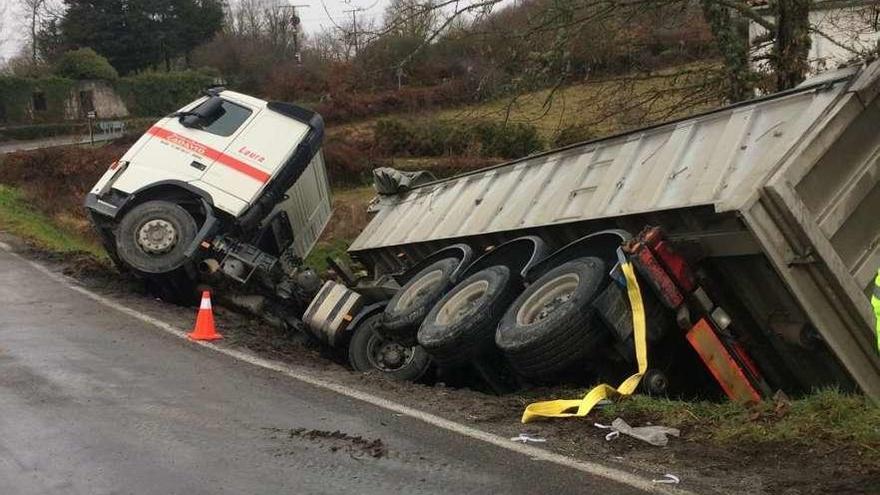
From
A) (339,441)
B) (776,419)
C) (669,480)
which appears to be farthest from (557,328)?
(669,480)

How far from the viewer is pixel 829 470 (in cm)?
424

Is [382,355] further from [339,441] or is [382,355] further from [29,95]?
[29,95]

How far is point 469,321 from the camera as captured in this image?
6660mm

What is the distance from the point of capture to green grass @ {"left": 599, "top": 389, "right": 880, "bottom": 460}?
15.2ft

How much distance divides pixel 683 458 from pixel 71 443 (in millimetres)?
3253

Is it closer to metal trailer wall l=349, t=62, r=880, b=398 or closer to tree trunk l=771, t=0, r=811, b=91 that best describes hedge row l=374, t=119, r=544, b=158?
tree trunk l=771, t=0, r=811, b=91

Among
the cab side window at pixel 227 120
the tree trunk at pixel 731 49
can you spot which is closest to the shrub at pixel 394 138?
the tree trunk at pixel 731 49

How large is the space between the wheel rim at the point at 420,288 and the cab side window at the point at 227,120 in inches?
125

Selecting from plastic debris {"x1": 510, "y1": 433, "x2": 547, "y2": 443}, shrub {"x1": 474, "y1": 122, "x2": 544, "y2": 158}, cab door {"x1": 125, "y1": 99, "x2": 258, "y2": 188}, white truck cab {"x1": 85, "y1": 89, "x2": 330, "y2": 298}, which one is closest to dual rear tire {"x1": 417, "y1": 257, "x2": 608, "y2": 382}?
plastic debris {"x1": 510, "y1": 433, "x2": 547, "y2": 443}

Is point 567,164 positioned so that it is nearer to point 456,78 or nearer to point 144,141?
point 144,141

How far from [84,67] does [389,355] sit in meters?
44.3

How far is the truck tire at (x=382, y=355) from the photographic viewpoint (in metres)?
7.78

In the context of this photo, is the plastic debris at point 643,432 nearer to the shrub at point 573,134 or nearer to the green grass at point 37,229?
the shrub at point 573,134

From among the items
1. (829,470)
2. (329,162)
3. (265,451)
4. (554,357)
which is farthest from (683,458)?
(329,162)
